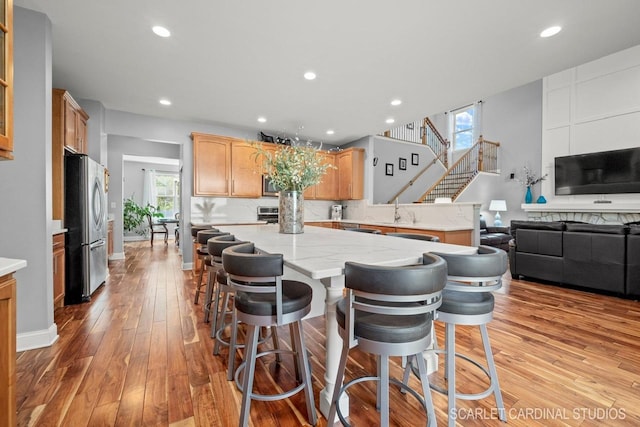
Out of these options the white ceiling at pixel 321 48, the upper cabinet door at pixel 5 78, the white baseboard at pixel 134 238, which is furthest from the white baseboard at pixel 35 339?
the white baseboard at pixel 134 238

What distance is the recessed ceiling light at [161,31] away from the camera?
2.47 m

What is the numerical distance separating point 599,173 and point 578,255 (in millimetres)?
1956

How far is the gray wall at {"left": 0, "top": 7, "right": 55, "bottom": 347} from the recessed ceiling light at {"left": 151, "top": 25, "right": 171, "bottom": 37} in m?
0.80

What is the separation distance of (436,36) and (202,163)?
13.2 feet

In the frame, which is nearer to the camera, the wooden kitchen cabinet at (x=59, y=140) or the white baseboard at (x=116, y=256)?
the wooden kitchen cabinet at (x=59, y=140)

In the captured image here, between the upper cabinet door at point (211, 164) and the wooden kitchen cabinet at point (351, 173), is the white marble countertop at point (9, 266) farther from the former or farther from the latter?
the wooden kitchen cabinet at point (351, 173)

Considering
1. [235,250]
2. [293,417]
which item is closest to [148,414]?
[293,417]

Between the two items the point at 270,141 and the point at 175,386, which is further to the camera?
the point at 270,141

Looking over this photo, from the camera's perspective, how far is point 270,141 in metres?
5.63

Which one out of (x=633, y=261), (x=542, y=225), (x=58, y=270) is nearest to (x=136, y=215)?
(x=58, y=270)

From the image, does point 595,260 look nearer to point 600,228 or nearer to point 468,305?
point 600,228

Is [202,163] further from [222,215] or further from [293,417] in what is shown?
[293,417]

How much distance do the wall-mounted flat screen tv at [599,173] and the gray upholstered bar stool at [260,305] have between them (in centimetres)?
579

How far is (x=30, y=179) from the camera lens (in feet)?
7.41
